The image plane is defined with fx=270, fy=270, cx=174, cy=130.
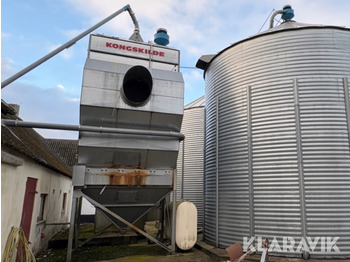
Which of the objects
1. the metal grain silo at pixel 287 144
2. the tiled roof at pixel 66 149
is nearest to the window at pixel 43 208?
the metal grain silo at pixel 287 144

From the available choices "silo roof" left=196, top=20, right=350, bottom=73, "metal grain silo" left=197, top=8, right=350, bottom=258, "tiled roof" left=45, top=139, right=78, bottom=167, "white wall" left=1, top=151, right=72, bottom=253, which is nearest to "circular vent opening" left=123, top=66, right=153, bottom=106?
"metal grain silo" left=197, top=8, right=350, bottom=258

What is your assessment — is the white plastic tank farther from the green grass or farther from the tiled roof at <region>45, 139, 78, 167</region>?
the tiled roof at <region>45, 139, 78, 167</region>

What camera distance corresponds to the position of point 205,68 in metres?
11.1

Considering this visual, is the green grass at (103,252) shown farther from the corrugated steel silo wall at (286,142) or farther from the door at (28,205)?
the corrugated steel silo wall at (286,142)

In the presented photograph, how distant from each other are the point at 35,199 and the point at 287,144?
24.5 ft

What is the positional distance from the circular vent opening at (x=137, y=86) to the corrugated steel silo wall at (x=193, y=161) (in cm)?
717

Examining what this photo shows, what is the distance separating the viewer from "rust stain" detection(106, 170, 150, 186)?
7.80 meters

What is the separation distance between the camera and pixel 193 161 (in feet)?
48.7

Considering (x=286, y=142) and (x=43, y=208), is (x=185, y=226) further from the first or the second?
(x=43, y=208)

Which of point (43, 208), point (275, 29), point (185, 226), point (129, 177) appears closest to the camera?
point (129, 177)

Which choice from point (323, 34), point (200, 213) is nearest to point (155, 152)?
point (323, 34)

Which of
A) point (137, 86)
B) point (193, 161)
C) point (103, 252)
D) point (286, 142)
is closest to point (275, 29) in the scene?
point (286, 142)

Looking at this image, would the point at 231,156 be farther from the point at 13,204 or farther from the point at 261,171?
the point at 13,204

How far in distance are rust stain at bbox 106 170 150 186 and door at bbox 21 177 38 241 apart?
209cm
